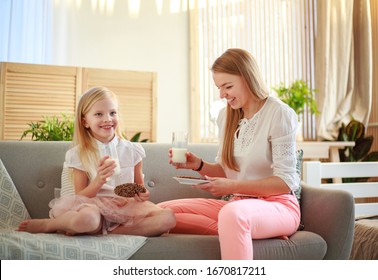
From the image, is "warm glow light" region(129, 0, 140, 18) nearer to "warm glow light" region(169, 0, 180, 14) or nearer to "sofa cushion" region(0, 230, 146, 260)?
"warm glow light" region(169, 0, 180, 14)

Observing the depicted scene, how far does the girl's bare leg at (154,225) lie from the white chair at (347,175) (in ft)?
2.98

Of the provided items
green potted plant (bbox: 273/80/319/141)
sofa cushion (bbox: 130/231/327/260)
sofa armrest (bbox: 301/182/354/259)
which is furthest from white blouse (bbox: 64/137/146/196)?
green potted plant (bbox: 273/80/319/141)

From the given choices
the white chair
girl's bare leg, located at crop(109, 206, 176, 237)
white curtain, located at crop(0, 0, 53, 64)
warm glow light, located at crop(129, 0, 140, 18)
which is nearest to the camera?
girl's bare leg, located at crop(109, 206, 176, 237)

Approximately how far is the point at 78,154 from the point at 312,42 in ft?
11.2

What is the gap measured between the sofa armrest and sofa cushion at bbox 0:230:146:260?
0.66m

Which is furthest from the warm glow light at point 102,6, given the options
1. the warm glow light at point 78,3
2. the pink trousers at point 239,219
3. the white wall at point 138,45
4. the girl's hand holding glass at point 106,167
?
the girl's hand holding glass at point 106,167

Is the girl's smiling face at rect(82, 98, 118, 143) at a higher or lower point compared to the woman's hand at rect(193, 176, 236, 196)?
higher

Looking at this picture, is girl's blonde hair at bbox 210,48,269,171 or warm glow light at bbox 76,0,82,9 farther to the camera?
warm glow light at bbox 76,0,82,9

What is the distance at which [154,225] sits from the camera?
1.67 meters

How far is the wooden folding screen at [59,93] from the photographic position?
3414mm

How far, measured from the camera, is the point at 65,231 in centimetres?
166

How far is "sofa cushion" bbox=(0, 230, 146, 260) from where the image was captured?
1462mm

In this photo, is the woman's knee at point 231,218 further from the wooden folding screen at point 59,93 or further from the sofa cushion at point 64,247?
the wooden folding screen at point 59,93
